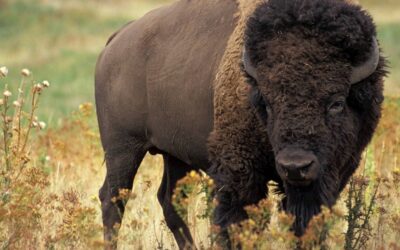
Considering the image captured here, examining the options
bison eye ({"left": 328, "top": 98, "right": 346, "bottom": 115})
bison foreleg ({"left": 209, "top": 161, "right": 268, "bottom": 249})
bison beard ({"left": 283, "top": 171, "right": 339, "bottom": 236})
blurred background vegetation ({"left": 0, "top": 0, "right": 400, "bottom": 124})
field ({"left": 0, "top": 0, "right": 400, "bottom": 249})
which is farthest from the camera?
blurred background vegetation ({"left": 0, "top": 0, "right": 400, "bottom": 124})

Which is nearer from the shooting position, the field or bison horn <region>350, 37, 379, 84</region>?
the field

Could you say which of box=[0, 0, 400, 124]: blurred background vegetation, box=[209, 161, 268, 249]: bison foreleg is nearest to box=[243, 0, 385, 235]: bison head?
box=[209, 161, 268, 249]: bison foreleg

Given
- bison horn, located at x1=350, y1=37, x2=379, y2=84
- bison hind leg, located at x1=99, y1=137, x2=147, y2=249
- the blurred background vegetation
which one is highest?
bison horn, located at x1=350, y1=37, x2=379, y2=84

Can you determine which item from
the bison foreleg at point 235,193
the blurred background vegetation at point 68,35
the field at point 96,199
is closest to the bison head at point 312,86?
the field at point 96,199

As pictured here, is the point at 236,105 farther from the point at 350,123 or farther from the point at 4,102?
the point at 4,102

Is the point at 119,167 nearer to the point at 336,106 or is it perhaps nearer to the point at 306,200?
the point at 306,200

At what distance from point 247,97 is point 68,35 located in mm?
36374

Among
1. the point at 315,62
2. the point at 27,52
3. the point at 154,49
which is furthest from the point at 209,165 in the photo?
the point at 27,52

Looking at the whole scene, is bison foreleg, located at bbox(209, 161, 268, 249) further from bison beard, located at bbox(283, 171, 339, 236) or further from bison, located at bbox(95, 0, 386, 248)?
bison beard, located at bbox(283, 171, 339, 236)

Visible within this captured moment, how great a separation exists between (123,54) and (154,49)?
0.35 metres

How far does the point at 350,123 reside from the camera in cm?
615

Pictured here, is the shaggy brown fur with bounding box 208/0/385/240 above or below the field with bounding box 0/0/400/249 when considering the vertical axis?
above

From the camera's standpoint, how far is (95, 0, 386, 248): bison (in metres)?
5.90

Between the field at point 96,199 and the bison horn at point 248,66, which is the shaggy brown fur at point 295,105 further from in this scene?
the field at point 96,199
